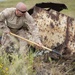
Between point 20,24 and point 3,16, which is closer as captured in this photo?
point 3,16

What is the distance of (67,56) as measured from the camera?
12.4m

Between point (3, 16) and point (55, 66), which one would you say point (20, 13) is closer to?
point (3, 16)

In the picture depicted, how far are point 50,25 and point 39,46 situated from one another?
1.70 m

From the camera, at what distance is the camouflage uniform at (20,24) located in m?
12.3

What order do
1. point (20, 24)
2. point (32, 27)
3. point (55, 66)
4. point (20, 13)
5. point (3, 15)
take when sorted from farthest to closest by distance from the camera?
point (20, 24)
point (32, 27)
point (3, 15)
point (20, 13)
point (55, 66)

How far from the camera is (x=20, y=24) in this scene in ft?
41.5

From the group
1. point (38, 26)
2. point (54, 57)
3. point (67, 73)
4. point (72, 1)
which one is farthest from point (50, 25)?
point (72, 1)

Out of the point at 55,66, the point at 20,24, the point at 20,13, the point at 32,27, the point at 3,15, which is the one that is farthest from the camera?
the point at 20,24

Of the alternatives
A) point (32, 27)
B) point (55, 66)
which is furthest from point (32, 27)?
point (55, 66)

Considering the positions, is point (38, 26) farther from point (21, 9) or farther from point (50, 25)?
point (21, 9)

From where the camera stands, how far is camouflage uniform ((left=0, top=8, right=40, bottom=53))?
12.3 meters

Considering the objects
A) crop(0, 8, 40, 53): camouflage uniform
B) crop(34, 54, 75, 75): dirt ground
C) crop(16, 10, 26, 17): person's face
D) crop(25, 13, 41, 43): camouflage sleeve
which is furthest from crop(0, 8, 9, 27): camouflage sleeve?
crop(34, 54, 75, 75): dirt ground

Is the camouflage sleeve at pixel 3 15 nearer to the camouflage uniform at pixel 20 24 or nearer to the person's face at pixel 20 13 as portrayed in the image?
the camouflage uniform at pixel 20 24

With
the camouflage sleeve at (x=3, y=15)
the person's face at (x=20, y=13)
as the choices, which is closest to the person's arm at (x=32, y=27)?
the person's face at (x=20, y=13)
